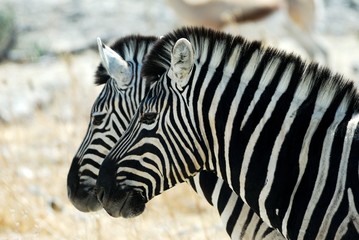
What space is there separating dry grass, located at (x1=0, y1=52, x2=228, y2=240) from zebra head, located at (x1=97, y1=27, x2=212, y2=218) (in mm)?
1472

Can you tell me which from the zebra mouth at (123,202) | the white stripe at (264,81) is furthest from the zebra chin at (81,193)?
the white stripe at (264,81)

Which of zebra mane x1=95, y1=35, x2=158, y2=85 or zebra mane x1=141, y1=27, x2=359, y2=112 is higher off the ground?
zebra mane x1=141, y1=27, x2=359, y2=112

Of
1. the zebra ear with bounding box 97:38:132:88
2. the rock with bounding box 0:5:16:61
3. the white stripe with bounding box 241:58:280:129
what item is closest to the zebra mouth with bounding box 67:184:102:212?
the zebra ear with bounding box 97:38:132:88

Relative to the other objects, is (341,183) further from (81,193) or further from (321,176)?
(81,193)

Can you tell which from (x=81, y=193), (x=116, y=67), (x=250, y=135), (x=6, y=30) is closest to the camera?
(x=250, y=135)

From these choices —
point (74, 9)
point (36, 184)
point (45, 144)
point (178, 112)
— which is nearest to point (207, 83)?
point (178, 112)

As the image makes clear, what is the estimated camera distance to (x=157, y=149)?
4.16m

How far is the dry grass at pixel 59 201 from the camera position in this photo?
20.8ft

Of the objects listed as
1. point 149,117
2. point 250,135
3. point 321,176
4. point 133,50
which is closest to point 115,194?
point 149,117

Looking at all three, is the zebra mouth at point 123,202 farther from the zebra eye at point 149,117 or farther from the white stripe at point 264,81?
the white stripe at point 264,81

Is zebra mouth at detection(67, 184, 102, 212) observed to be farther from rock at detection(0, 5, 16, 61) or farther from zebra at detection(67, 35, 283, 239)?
rock at detection(0, 5, 16, 61)

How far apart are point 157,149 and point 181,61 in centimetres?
44

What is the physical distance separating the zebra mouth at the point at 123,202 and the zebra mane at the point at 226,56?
0.59 m

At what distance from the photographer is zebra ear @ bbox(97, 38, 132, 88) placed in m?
5.10
